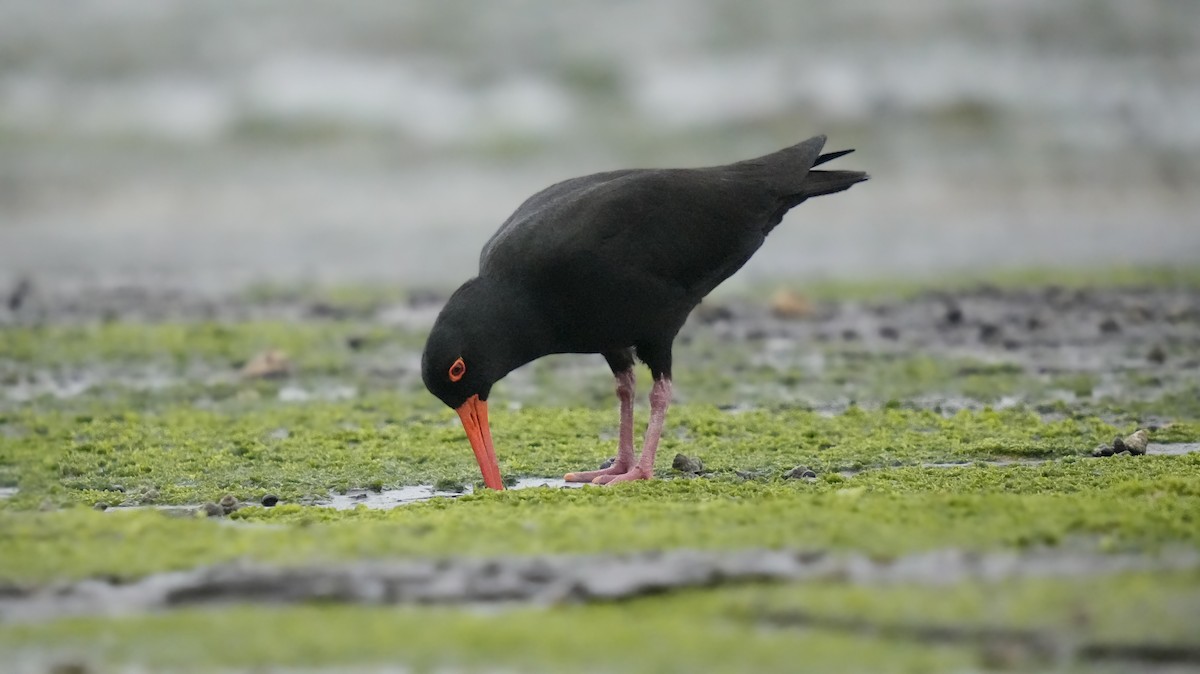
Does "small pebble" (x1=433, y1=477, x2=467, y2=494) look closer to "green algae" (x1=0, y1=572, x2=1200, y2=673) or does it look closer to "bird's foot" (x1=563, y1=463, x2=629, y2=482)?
"bird's foot" (x1=563, y1=463, x2=629, y2=482)

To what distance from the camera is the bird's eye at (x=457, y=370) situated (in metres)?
7.69

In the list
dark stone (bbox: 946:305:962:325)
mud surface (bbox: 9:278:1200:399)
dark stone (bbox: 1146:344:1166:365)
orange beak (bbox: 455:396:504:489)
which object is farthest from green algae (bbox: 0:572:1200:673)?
dark stone (bbox: 946:305:962:325)

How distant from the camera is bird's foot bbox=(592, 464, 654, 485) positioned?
7.84m

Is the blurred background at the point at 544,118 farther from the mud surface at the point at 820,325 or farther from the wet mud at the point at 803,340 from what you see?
the wet mud at the point at 803,340

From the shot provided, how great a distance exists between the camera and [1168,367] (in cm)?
1135

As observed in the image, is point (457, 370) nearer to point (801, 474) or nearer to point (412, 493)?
point (412, 493)

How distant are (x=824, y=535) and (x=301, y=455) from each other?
4.00 meters

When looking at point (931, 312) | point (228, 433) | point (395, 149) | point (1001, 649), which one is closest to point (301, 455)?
point (228, 433)

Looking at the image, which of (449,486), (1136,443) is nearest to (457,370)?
(449,486)

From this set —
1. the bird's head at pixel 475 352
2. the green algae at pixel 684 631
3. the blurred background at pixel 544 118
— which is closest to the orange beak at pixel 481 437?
the bird's head at pixel 475 352

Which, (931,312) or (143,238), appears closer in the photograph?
(931,312)

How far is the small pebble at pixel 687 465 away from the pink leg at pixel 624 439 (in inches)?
11.2

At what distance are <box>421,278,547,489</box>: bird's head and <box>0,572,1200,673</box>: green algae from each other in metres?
2.80

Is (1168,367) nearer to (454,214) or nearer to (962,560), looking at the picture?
(962,560)
